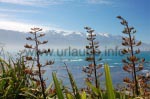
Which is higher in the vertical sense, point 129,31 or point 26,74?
point 129,31

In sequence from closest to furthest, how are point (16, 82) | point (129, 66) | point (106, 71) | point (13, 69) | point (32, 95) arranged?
point (106, 71) → point (32, 95) → point (16, 82) → point (13, 69) → point (129, 66)

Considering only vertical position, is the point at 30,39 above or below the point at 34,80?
above

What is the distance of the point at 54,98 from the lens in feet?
16.5

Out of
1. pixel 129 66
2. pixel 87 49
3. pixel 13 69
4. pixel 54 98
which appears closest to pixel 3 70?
pixel 13 69

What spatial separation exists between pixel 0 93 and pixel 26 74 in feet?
2.99

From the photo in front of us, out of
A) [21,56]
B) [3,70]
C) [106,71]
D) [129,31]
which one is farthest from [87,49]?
[106,71]

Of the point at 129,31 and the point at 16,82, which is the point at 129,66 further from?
the point at 16,82

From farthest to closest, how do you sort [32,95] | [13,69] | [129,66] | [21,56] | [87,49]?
[87,49], [129,66], [21,56], [13,69], [32,95]

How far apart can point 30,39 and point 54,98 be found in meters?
1.51

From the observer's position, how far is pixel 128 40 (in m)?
7.26

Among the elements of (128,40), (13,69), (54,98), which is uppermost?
(128,40)

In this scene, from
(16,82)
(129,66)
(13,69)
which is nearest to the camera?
(16,82)

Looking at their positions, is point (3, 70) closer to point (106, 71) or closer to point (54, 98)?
point (54, 98)

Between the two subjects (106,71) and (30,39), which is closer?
(106,71)
